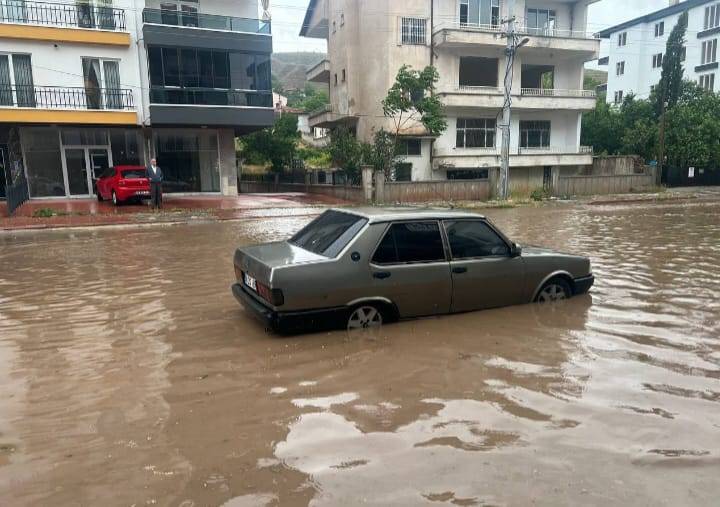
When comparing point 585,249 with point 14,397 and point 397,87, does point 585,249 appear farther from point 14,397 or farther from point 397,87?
point 397,87

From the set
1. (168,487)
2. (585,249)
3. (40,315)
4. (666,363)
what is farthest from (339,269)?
(585,249)

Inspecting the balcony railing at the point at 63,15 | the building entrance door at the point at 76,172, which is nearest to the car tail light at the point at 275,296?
the building entrance door at the point at 76,172

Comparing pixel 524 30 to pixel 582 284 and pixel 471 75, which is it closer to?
pixel 471 75

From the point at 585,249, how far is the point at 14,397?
1095 centimetres

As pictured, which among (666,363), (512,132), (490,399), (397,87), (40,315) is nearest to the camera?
(490,399)

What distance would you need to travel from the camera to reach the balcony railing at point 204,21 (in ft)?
85.3

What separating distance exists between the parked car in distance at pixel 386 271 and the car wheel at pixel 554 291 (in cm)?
1

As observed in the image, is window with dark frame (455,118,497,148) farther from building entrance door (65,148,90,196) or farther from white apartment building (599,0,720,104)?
building entrance door (65,148,90,196)

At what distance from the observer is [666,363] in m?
5.27

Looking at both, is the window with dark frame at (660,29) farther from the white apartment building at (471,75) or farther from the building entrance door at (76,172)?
the building entrance door at (76,172)

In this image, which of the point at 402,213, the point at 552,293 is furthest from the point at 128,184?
the point at 552,293

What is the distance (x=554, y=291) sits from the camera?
717cm

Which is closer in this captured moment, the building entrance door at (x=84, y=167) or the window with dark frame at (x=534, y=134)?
the building entrance door at (x=84, y=167)

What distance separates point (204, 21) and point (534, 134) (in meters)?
23.0
